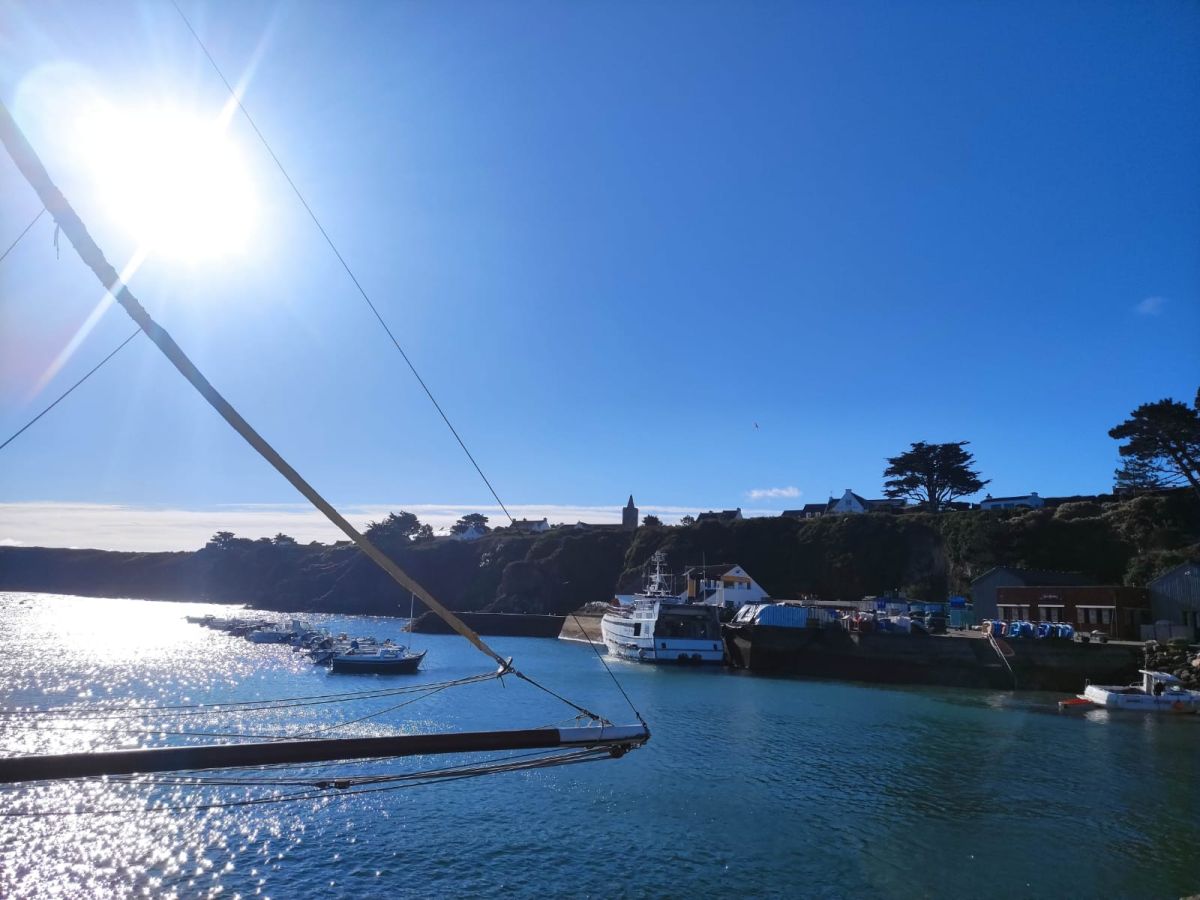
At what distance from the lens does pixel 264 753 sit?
7.67 metres

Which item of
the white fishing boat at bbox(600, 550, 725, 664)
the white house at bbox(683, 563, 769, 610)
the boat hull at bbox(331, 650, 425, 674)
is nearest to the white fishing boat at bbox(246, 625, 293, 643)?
the boat hull at bbox(331, 650, 425, 674)

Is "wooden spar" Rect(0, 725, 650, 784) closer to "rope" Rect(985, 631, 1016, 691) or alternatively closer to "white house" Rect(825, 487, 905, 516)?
"rope" Rect(985, 631, 1016, 691)

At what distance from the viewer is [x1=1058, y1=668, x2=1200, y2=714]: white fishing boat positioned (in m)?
43.5

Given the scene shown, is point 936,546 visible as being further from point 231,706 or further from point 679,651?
point 231,706

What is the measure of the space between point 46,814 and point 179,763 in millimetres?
20520

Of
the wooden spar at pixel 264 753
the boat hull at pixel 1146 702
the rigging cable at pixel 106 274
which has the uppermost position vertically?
the rigging cable at pixel 106 274

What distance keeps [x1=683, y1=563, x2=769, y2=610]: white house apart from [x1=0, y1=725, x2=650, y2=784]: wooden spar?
73.4 meters

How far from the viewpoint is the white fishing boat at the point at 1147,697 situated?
43.5 metres

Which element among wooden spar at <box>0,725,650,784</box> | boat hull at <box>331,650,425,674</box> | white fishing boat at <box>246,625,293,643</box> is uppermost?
wooden spar at <box>0,725,650,784</box>

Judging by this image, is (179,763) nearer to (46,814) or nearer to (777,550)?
(46,814)

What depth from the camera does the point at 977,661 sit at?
55719 millimetres

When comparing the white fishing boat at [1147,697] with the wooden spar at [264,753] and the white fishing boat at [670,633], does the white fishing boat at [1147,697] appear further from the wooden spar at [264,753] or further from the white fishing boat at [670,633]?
the wooden spar at [264,753]

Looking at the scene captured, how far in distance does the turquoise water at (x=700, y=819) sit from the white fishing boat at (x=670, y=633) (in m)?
24.7

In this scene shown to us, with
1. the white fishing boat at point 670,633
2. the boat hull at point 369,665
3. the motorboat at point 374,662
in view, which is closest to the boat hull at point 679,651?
the white fishing boat at point 670,633
